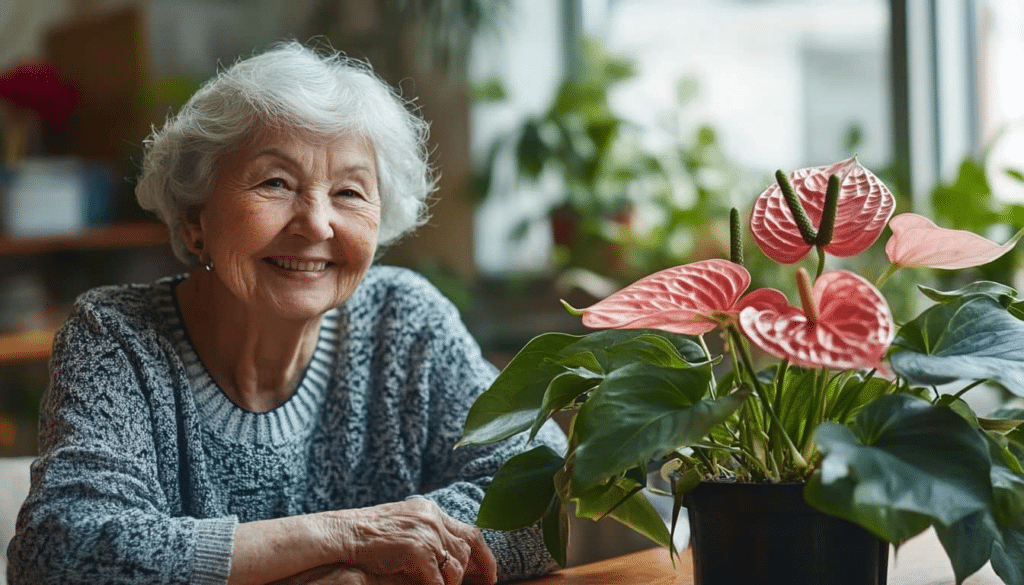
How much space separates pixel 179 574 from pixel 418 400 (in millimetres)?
469

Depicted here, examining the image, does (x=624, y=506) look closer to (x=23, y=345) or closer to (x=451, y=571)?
(x=451, y=571)

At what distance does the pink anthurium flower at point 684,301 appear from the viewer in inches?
32.4

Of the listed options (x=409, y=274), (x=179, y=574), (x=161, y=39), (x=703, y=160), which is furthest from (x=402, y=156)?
(x=161, y=39)

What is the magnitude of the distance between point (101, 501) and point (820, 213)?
757 millimetres

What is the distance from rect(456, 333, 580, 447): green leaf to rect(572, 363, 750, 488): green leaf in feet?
0.34

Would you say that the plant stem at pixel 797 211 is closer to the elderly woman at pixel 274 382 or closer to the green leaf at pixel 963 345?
the green leaf at pixel 963 345

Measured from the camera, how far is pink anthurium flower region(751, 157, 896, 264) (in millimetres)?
877

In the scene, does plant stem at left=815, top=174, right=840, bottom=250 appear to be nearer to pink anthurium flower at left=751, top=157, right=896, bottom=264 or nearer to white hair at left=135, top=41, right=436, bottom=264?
pink anthurium flower at left=751, top=157, right=896, bottom=264

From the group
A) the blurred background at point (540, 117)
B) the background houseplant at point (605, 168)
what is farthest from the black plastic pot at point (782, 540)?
the background houseplant at point (605, 168)

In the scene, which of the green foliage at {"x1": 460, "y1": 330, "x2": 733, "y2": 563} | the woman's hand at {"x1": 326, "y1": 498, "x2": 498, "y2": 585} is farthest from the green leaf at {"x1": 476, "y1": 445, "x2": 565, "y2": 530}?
the woman's hand at {"x1": 326, "y1": 498, "x2": 498, "y2": 585}

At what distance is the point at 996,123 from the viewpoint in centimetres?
268

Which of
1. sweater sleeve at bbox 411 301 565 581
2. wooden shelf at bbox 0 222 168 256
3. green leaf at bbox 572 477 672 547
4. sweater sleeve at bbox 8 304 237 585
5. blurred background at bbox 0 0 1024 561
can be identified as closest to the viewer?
green leaf at bbox 572 477 672 547

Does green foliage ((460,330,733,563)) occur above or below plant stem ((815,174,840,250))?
below

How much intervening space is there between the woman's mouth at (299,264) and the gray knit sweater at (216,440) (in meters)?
0.17
